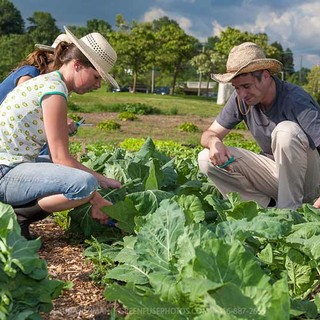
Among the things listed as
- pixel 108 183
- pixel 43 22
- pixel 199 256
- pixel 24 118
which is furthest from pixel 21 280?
pixel 43 22

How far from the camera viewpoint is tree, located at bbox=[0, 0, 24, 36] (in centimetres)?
9481

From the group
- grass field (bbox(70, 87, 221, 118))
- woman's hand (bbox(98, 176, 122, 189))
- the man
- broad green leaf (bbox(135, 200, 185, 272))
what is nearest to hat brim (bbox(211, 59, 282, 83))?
the man

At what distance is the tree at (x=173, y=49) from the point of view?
1966 inches

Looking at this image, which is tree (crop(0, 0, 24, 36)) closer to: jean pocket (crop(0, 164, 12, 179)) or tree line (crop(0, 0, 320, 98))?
tree line (crop(0, 0, 320, 98))

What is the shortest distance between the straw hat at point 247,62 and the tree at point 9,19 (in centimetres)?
9418

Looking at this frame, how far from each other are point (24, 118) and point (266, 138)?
7.31 ft

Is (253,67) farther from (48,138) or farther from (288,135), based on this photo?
(48,138)

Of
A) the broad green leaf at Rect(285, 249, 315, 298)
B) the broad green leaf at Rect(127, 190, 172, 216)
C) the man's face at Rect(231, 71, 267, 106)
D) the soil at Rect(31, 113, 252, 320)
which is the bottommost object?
the soil at Rect(31, 113, 252, 320)

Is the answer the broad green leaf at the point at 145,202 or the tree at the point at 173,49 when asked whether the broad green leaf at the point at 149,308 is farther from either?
the tree at the point at 173,49

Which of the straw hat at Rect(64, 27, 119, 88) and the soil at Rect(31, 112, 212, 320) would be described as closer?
the soil at Rect(31, 112, 212, 320)

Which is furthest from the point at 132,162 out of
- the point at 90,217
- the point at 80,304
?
the point at 80,304

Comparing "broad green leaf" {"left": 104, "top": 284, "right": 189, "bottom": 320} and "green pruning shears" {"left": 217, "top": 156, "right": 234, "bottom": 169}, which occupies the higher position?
"green pruning shears" {"left": 217, "top": 156, "right": 234, "bottom": 169}

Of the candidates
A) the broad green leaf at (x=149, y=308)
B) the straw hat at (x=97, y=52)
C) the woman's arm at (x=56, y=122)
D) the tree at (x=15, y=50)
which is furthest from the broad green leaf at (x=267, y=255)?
the tree at (x=15, y=50)

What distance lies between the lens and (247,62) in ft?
14.5
